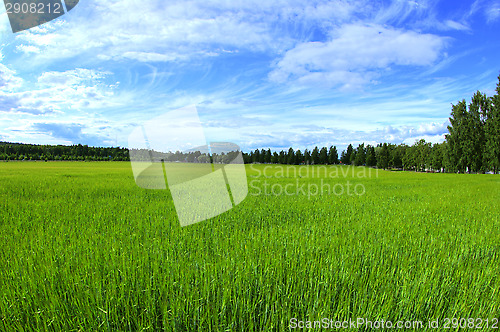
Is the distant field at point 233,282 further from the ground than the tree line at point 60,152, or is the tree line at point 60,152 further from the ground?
the tree line at point 60,152

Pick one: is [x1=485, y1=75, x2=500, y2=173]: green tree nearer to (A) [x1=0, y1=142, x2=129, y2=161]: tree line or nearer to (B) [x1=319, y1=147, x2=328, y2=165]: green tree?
(B) [x1=319, y1=147, x2=328, y2=165]: green tree

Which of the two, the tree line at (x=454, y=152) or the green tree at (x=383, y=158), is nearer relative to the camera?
the tree line at (x=454, y=152)

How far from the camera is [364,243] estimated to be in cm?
388

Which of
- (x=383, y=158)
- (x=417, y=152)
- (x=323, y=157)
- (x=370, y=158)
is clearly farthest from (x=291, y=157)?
(x=417, y=152)

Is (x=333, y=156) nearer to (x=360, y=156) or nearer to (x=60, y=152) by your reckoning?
(x=360, y=156)

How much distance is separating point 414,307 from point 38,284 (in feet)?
11.4

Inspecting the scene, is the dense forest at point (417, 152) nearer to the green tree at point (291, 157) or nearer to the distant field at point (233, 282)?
the green tree at point (291, 157)

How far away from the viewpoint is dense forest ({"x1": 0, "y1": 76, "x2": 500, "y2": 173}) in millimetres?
48438

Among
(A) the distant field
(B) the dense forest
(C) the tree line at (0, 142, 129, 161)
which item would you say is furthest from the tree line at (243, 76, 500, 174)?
(A) the distant field

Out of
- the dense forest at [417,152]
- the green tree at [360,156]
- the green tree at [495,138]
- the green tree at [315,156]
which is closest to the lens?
the green tree at [495,138]

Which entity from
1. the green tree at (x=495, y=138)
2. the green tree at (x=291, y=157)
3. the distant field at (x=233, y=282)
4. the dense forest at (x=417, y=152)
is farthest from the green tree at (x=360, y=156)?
the distant field at (x=233, y=282)

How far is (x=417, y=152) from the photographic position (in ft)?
261

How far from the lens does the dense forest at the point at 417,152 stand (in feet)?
→ 159

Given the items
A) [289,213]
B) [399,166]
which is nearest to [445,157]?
[399,166]
